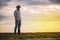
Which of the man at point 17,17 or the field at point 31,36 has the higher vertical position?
the man at point 17,17

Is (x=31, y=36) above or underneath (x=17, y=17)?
underneath

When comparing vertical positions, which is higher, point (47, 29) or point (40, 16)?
point (40, 16)

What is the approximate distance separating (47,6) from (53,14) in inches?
7.4

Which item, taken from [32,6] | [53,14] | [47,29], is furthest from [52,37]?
[32,6]

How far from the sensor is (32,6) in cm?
393

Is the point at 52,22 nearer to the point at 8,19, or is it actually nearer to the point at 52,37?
the point at 52,37

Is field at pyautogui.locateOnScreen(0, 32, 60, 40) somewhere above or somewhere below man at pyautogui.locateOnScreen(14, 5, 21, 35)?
below

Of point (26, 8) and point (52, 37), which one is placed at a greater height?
point (26, 8)

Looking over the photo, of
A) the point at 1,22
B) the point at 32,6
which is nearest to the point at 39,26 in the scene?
the point at 32,6

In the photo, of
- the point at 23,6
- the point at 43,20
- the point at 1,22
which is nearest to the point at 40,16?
the point at 43,20

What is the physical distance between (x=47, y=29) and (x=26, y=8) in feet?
1.81

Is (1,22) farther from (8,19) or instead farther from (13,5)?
(13,5)

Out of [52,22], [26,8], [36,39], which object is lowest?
[36,39]

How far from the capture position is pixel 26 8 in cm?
391
